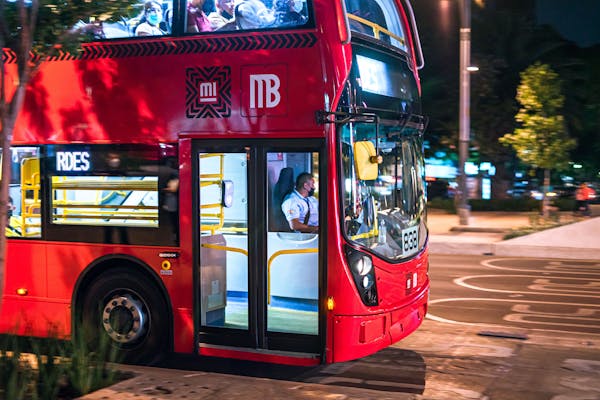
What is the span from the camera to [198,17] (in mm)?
7664

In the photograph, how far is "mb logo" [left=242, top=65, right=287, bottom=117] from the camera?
23.8 feet

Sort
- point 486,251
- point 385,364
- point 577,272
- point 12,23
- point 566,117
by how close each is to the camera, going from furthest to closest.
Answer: point 566,117 < point 486,251 < point 577,272 < point 385,364 < point 12,23

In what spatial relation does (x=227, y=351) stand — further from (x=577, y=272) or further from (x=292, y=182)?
(x=577, y=272)

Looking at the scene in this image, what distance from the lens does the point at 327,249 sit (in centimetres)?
703

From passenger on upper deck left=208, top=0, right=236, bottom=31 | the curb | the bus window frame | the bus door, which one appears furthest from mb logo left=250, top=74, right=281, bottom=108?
the curb

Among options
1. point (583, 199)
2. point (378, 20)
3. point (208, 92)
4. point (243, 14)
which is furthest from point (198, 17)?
point (583, 199)

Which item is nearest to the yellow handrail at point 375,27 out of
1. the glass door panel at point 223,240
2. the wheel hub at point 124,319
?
the glass door panel at point 223,240

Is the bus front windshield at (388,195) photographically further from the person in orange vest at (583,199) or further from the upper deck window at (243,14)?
the person in orange vest at (583,199)

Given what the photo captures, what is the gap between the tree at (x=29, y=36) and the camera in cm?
615

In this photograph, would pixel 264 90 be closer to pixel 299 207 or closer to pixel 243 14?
pixel 243 14

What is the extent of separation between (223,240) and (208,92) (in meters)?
1.52

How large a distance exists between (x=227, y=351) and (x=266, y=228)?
132cm

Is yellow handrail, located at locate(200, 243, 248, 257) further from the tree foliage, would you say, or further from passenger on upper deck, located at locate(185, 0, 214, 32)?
the tree foliage

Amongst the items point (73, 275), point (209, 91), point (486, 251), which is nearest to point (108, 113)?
point (209, 91)
